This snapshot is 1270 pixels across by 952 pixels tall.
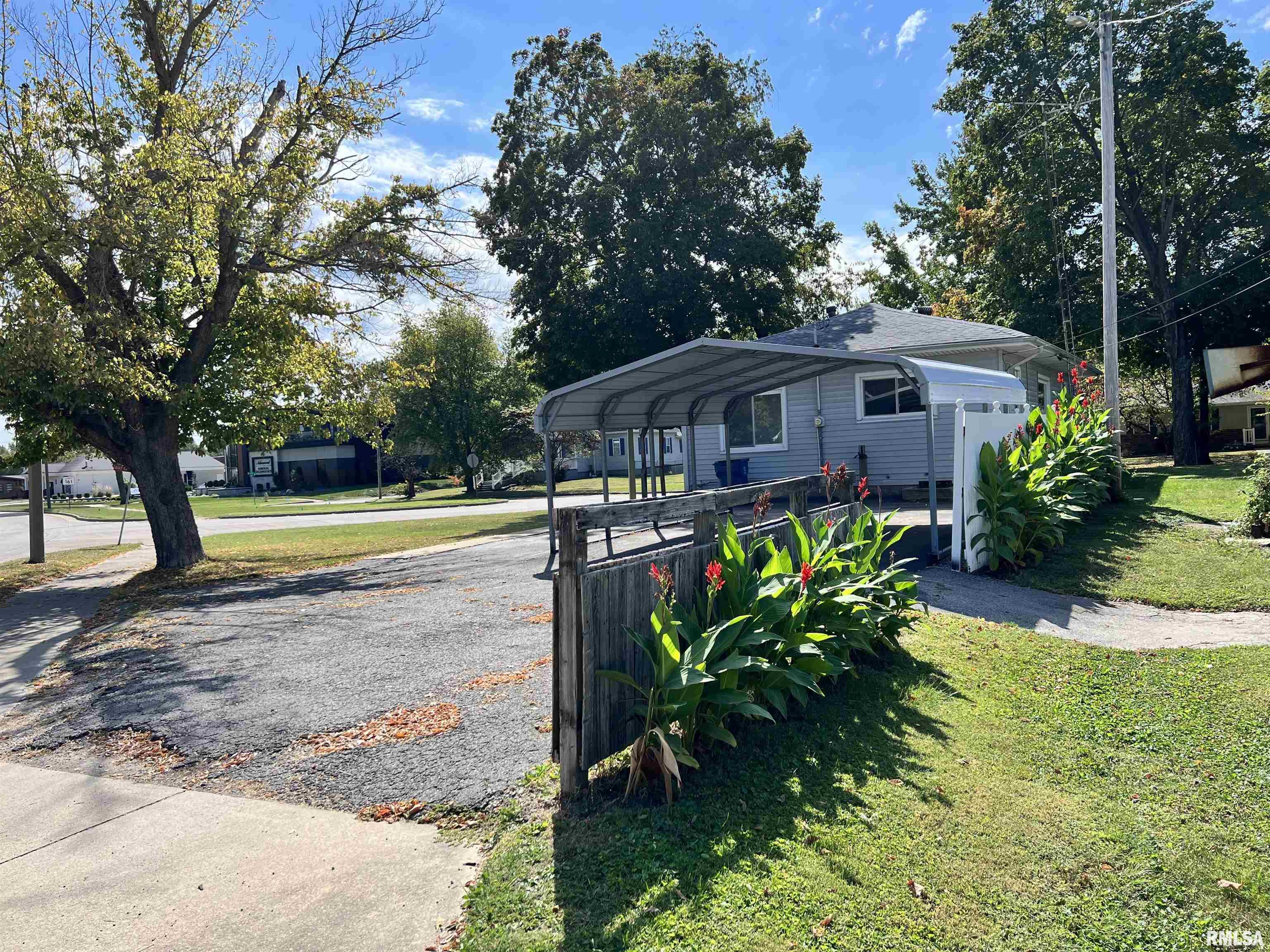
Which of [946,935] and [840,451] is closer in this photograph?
[946,935]

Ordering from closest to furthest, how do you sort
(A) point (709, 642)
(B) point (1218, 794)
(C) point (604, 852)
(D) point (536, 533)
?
(C) point (604, 852) < (B) point (1218, 794) < (A) point (709, 642) < (D) point (536, 533)

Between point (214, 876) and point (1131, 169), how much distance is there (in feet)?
94.2

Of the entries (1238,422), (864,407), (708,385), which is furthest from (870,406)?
(1238,422)

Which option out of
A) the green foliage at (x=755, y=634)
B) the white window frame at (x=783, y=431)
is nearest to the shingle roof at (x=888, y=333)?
the white window frame at (x=783, y=431)

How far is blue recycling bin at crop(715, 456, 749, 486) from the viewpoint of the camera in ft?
62.4

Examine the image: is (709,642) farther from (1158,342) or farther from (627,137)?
(1158,342)

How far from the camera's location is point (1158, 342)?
27406 mm

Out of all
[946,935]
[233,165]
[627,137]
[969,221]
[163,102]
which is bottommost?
[946,935]

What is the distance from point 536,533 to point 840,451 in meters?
6.70

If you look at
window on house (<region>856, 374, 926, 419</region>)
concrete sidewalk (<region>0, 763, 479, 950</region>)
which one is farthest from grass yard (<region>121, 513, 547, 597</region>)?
concrete sidewalk (<region>0, 763, 479, 950</region>)

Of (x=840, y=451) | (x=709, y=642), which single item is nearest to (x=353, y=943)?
(x=709, y=642)

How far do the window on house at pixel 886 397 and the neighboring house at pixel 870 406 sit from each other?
2 cm

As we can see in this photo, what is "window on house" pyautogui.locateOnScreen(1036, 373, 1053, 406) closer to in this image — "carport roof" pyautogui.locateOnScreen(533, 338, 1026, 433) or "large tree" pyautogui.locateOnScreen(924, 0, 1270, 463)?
"large tree" pyautogui.locateOnScreen(924, 0, 1270, 463)

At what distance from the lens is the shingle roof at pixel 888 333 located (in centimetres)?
1589
